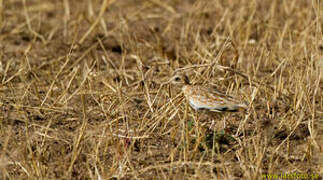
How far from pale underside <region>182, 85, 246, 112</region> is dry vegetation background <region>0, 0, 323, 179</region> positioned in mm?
115

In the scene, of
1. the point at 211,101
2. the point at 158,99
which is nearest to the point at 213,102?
the point at 211,101

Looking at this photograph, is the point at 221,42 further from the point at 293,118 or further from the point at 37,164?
the point at 37,164

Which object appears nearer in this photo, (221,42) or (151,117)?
(151,117)

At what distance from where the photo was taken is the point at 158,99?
4.47m

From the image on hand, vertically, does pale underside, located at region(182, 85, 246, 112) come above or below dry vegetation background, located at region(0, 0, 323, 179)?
above

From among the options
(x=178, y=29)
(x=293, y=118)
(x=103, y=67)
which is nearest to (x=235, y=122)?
(x=293, y=118)

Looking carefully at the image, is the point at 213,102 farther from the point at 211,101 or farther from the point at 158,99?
the point at 158,99

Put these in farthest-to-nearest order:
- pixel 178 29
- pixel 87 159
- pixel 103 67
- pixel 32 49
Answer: pixel 178 29 → pixel 32 49 → pixel 103 67 → pixel 87 159

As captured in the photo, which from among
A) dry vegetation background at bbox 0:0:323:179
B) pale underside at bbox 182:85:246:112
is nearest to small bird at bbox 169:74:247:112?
pale underside at bbox 182:85:246:112

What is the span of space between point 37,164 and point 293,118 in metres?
1.73

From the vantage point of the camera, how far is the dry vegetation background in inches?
134

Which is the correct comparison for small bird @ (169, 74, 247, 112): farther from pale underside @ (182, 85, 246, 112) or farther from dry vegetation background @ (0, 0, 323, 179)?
dry vegetation background @ (0, 0, 323, 179)

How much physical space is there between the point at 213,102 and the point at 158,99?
103cm

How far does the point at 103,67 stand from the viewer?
17.0ft
